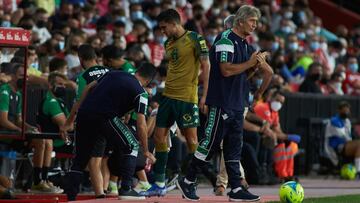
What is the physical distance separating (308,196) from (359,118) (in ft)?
31.6

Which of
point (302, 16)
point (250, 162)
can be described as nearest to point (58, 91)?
point (250, 162)

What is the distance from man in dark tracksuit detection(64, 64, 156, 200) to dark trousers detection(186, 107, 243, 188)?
728mm

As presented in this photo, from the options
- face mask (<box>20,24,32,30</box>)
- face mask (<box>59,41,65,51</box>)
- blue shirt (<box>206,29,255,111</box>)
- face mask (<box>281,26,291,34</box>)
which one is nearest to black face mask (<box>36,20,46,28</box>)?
face mask (<box>59,41,65,51</box>)

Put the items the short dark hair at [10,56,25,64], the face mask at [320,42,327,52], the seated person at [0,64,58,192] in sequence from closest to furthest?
1. the seated person at [0,64,58,192]
2. the short dark hair at [10,56,25,64]
3. the face mask at [320,42,327,52]

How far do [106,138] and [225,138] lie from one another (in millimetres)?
1431

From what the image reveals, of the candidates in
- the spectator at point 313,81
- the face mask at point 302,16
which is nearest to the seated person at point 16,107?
the spectator at point 313,81

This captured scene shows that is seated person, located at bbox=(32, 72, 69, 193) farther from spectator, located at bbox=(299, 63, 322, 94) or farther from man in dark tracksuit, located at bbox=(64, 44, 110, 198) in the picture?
spectator, located at bbox=(299, 63, 322, 94)

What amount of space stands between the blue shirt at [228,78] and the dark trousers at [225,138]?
107 mm

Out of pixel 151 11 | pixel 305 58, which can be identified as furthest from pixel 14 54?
pixel 305 58

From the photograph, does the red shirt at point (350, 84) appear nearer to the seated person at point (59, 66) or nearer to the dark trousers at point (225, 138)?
the seated person at point (59, 66)

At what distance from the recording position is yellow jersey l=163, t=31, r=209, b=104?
16.5 metres

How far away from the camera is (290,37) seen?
28438 mm

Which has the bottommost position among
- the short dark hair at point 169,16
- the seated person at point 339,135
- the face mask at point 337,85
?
the seated person at point 339,135

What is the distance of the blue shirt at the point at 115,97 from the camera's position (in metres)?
14.8
